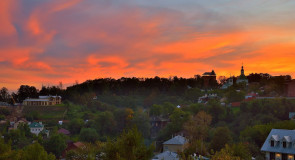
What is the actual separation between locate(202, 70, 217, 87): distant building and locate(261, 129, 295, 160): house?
78.9 metres

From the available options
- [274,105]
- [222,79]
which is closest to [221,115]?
[274,105]

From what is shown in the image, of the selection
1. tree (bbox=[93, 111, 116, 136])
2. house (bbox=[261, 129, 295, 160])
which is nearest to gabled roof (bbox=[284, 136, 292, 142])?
house (bbox=[261, 129, 295, 160])

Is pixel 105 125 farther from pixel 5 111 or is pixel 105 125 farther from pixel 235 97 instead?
pixel 5 111

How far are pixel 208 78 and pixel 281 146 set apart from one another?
294 ft

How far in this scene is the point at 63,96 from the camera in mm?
101062

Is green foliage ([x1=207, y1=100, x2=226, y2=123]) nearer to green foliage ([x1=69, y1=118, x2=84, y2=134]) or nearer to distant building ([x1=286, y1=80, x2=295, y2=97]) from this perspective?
distant building ([x1=286, y1=80, x2=295, y2=97])

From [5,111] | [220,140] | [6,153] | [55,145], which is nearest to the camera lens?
[6,153]

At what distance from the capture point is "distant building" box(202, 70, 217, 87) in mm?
109431

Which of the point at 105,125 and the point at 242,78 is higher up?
the point at 242,78

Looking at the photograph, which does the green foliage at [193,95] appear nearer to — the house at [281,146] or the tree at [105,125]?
the tree at [105,125]

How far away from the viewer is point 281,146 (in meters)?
28.9

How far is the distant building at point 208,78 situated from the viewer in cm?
10943

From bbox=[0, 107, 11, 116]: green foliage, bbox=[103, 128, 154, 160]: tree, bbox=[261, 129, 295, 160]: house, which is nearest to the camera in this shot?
bbox=[103, 128, 154, 160]: tree

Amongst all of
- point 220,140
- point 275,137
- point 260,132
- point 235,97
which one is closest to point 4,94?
point 235,97
